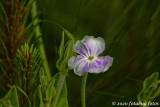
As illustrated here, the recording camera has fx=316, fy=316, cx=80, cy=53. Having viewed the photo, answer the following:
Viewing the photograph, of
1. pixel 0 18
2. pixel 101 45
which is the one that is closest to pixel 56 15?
pixel 0 18

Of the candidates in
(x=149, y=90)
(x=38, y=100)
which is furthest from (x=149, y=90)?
(x=38, y=100)

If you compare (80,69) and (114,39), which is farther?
(114,39)

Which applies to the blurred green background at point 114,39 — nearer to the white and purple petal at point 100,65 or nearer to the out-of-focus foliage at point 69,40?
the out-of-focus foliage at point 69,40

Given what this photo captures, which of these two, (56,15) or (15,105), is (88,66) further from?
(56,15)

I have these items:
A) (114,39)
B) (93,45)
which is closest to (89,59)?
(93,45)

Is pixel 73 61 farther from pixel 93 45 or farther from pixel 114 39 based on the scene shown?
pixel 114 39

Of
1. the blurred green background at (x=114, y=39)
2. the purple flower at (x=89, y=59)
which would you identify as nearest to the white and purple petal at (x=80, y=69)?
the purple flower at (x=89, y=59)

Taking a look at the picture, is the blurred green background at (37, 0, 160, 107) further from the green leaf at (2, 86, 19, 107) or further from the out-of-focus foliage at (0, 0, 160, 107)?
the green leaf at (2, 86, 19, 107)
